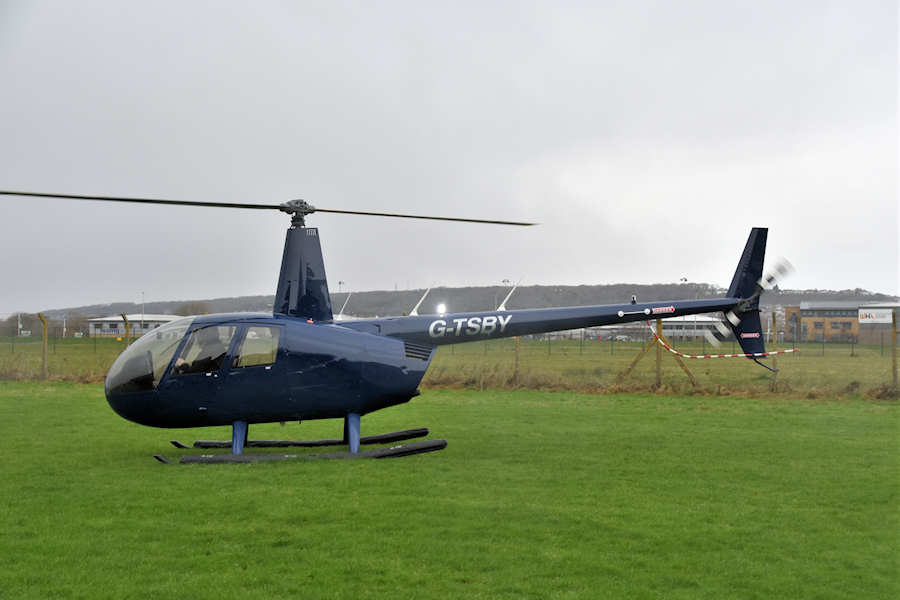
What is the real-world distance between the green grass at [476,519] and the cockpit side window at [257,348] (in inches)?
54.2

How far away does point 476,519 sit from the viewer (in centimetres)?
632

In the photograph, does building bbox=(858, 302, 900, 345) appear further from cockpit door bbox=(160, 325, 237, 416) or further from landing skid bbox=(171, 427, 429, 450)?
cockpit door bbox=(160, 325, 237, 416)

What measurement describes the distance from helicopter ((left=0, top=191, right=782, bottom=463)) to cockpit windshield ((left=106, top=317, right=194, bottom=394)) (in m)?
0.01

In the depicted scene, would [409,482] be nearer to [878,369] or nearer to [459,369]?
[459,369]

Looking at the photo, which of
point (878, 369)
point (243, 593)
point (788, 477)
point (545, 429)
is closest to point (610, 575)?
point (243, 593)

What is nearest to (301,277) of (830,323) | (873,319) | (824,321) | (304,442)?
(304,442)

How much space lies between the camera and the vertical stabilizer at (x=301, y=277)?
10070 mm

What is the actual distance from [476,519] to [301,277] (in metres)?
5.00

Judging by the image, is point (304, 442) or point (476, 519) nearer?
point (476, 519)

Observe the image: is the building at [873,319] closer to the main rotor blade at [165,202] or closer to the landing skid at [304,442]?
the landing skid at [304,442]

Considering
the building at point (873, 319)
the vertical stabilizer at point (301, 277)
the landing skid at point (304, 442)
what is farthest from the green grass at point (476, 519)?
the building at point (873, 319)

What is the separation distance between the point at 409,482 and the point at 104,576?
3534mm

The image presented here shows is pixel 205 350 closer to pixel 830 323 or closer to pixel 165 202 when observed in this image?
pixel 165 202

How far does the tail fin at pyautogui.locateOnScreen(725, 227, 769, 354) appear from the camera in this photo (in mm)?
11898
